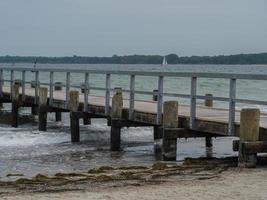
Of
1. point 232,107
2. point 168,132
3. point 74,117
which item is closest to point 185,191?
point 232,107

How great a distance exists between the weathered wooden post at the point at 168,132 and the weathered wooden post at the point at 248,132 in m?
2.53

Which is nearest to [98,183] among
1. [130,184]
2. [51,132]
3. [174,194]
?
[130,184]

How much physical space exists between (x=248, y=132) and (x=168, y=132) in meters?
2.66

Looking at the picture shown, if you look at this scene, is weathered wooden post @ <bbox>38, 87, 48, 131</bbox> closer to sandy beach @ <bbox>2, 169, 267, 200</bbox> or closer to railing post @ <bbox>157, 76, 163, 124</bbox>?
railing post @ <bbox>157, 76, 163, 124</bbox>

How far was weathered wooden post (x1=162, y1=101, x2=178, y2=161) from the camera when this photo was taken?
14023 millimetres

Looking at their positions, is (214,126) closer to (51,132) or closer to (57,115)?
(51,132)

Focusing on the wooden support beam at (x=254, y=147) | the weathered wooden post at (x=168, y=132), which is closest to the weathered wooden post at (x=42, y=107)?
the weathered wooden post at (x=168, y=132)

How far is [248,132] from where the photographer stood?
1170 cm

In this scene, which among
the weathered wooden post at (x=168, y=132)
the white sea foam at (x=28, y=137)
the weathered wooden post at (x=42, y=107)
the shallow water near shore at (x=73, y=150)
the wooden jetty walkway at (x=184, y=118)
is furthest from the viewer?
the weathered wooden post at (x=42, y=107)

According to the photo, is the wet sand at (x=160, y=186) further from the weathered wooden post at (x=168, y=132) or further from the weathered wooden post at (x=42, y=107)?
the weathered wooden post at (x=42, y=107)

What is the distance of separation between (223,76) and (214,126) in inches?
41.0

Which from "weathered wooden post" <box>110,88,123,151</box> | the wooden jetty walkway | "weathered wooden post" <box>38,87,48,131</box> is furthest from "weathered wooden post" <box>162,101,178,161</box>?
"weathered wooden post" <box>38,87,48,131</box>

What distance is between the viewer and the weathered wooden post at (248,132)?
38.0 feet

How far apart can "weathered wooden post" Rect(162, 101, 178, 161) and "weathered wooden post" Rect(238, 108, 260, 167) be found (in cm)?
253
